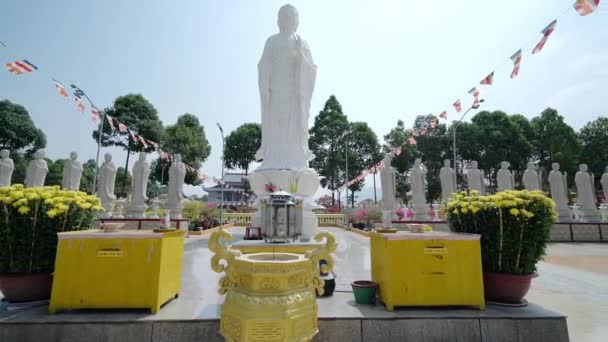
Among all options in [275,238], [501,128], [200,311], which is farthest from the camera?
[501,128]

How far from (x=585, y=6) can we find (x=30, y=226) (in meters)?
8.57

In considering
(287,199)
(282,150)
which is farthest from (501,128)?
(287,199)

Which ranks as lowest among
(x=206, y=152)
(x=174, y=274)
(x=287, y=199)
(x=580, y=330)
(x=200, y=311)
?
(x=580, y=330)

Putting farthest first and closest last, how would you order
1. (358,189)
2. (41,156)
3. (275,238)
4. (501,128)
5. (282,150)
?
1. (358,189)
2. (501,128)
3. (41,156)
4. (282,150)
5. (275,238)

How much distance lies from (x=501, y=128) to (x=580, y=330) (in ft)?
99.8

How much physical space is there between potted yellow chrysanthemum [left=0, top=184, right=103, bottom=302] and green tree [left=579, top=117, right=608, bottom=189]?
1439 inches

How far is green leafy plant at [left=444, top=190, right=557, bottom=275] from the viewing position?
306cm

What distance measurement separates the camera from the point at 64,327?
8.49ft

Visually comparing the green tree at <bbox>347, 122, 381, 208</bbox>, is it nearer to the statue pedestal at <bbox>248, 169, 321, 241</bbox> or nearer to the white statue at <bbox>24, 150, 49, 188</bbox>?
the statue pedestal at <bbox>248, 169, 321, 241</bbox>

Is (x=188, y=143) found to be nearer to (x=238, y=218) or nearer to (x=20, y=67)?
(x=238, y=218)

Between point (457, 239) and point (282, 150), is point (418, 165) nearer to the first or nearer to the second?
point (282, 150)

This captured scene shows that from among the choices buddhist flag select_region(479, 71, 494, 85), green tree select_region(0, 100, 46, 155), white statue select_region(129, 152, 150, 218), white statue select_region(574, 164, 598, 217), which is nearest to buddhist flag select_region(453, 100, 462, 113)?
buddhist flag select_region(479, 71, 494, 85)

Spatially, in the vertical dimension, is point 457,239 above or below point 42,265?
above

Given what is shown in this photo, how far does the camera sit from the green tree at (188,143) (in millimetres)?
28672
